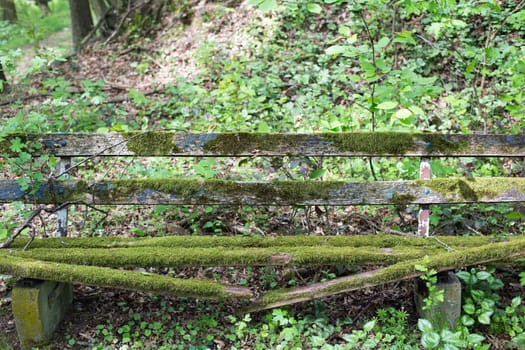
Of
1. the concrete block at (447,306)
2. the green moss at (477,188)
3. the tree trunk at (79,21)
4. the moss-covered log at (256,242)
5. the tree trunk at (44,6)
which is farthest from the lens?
the tree trunk at (44,6)

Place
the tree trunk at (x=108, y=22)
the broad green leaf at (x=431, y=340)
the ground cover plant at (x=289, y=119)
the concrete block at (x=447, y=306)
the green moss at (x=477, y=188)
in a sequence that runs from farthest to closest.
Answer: the tree trunk at (x=108, y=22) < the green moss at (x=477, y=188) < the ground cover plant at (x=289, y=119) < the concrete block at (x=447, y=306) < the broad green leaf at (x=431, y=340)

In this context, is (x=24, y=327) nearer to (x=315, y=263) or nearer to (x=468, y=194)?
(x=315, y=263)

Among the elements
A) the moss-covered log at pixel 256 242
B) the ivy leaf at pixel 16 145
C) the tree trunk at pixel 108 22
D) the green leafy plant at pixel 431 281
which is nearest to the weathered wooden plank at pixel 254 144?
the ivy leaf at pixel 16 145

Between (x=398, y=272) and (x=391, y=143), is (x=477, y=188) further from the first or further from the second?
(x=398, y=272)

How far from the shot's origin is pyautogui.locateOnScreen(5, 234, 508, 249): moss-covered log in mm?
3352

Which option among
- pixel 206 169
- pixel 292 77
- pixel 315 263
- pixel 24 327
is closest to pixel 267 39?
pixel 292 77

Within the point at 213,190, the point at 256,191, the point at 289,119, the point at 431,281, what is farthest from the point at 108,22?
the point at 431,281

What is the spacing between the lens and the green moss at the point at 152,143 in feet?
11.9

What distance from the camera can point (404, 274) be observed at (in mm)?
3039

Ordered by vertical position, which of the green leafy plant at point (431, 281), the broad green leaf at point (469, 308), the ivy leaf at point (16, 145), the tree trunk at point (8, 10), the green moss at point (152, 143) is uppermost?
the tree trunk at point (8, 10)

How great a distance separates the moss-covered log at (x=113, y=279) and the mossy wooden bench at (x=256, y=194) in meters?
0.11

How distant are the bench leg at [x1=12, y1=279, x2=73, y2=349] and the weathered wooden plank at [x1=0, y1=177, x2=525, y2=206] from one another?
0.72 meters

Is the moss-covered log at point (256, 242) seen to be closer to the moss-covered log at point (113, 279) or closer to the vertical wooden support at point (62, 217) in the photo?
the vertical wooden support at point (62, 217)

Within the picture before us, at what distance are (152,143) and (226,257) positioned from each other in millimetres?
1081
